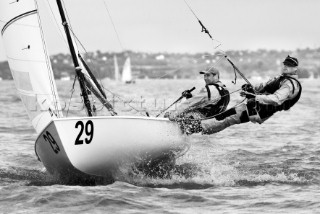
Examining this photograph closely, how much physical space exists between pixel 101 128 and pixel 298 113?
15.2 meters

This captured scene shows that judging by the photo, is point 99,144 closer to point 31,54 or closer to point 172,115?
point 172,115

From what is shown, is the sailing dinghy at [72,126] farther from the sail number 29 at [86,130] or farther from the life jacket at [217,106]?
the life jacket at [217,106]

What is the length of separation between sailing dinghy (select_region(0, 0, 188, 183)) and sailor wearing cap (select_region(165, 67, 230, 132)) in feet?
0.90

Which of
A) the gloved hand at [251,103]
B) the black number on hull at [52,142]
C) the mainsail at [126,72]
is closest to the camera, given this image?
the black number on hull at [52,142]

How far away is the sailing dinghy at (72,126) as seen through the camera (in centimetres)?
714

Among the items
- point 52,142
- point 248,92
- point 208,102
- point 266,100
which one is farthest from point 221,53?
point 52,142

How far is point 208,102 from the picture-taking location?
821cm

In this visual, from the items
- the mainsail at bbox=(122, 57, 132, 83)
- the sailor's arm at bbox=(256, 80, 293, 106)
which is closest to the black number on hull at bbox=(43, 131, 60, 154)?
the sailor's arm at bbox=(256, 80, 293, 106)

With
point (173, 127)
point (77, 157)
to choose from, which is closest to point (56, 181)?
point (77, 157)

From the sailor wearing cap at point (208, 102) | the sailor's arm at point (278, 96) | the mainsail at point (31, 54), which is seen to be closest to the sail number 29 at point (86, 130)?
the mainsail at point (31, 54)

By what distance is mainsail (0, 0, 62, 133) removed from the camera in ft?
26.6

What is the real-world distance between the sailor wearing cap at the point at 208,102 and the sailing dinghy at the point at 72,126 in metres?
0.28

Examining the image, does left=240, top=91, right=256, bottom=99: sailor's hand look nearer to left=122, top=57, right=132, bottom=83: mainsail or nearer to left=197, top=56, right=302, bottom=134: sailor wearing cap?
left=197, top=56, right=302, bottom=134: sailor wearing cap

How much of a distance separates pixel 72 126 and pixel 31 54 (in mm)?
1430
